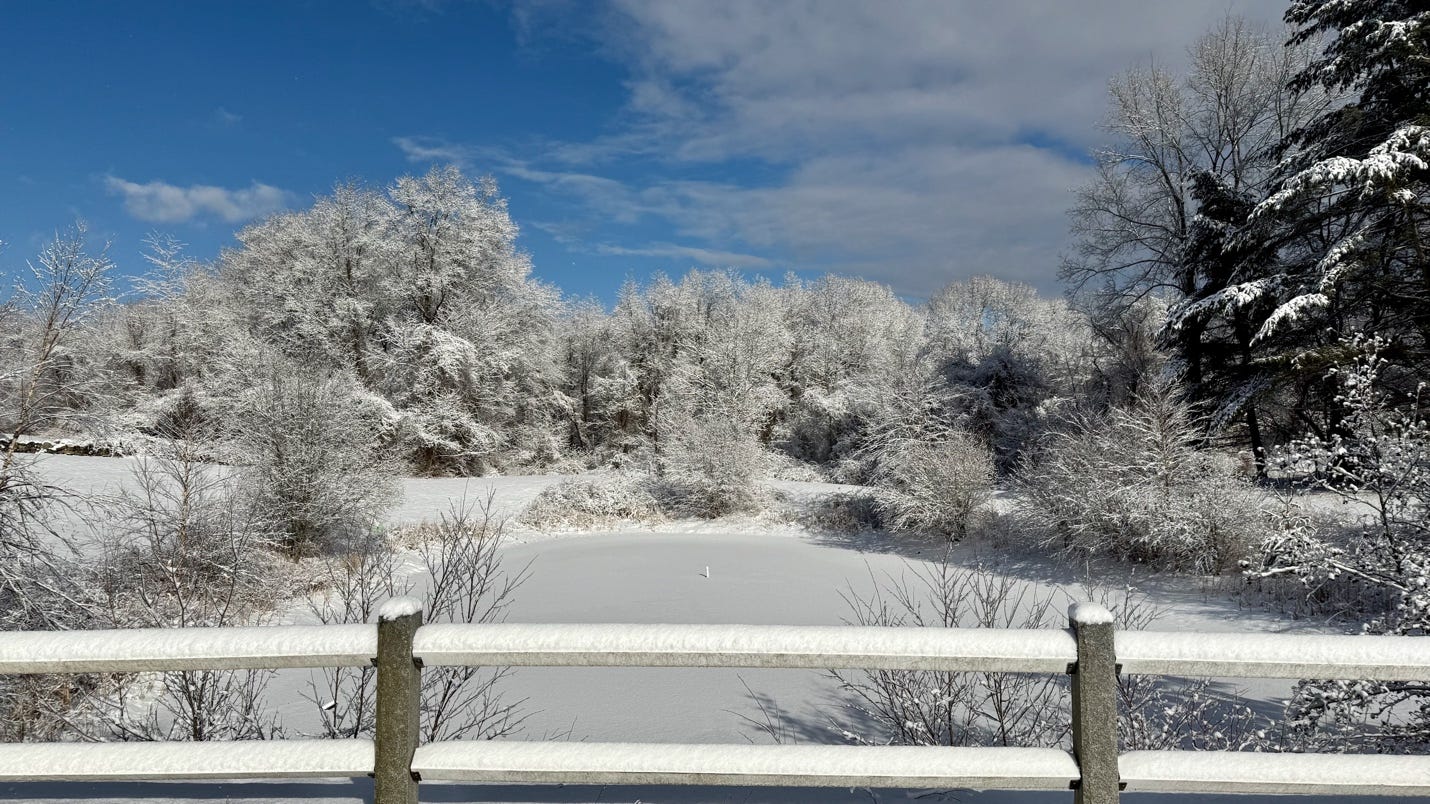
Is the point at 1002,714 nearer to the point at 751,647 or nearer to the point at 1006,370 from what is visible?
the point at 751,647

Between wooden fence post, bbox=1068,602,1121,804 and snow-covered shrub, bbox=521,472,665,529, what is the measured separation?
19.5 m

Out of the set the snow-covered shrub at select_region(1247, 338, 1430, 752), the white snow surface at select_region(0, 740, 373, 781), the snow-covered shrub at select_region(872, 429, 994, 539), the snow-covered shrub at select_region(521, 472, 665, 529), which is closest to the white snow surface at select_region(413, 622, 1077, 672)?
the white snow surface at select_region(0, 740, 373, 781)

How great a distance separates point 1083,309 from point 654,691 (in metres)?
20.9

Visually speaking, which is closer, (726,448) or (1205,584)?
(1205,584)

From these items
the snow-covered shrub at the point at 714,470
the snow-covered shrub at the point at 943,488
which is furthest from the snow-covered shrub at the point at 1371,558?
the snow-covered shrub at the point at 714,470

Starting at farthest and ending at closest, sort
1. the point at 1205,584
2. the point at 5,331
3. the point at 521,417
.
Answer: the point at 521,417, the point at 1205,584, the point at 5,331

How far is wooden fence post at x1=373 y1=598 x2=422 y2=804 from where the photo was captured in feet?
7.04

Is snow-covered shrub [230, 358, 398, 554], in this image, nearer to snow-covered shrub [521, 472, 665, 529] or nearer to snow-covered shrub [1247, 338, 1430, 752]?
snow-covered shrub [521, 472, 665, 529]

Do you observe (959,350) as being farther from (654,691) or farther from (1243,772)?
(1243,772)

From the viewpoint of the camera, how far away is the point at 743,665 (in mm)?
2176

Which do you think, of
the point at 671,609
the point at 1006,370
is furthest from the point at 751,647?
the point at 1006,370

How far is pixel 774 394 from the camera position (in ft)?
110

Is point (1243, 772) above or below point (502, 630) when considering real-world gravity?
below

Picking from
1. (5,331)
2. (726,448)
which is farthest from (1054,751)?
(726,448)
